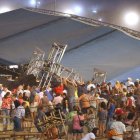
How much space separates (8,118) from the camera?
18484mm

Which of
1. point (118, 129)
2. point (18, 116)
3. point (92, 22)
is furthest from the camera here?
point (92, 22)

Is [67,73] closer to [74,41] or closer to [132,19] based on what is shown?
[74,41]

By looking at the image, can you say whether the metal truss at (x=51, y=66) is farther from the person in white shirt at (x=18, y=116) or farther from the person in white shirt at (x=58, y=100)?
the person in white shirt at (x=18, y=116)

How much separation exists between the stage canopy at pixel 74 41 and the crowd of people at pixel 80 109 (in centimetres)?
916

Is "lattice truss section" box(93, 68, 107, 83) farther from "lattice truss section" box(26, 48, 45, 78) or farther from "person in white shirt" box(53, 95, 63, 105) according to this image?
"person in white shirt" box(53, 95, 63, 105)

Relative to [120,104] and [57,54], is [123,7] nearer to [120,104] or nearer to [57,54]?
[57,54]

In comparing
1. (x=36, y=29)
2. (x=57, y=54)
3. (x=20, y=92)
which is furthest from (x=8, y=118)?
(x=36, y=29)

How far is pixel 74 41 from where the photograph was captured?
3734cm

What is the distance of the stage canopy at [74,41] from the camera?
32750mm

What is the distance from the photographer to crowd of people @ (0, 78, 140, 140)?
16969mm

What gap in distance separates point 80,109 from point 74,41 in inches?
742

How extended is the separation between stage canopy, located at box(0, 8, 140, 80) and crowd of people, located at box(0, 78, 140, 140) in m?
9.16

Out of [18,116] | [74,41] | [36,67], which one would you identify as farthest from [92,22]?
[18,116]

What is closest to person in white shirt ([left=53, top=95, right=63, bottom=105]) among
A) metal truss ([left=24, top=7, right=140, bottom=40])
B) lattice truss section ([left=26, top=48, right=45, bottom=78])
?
lattice truss section ([left=26, top=48, right=45, bottom=78])
